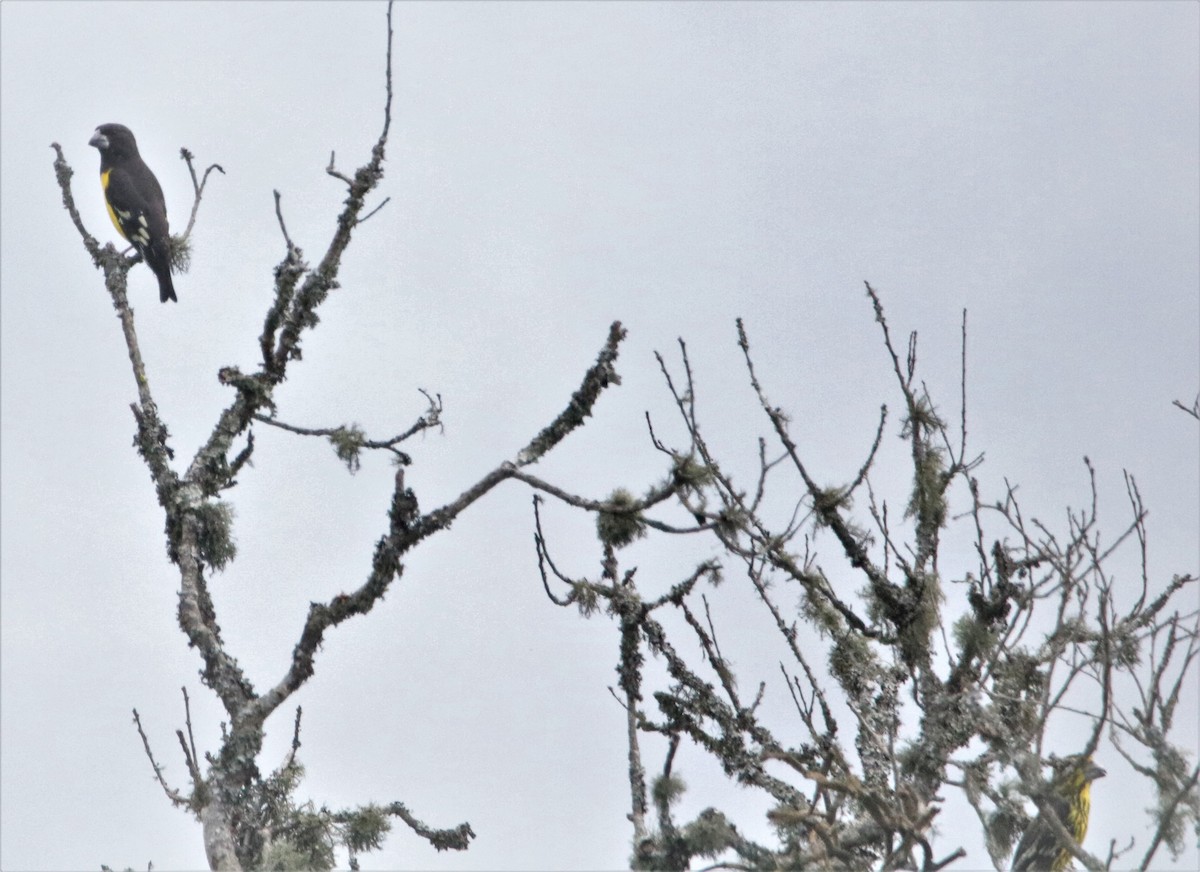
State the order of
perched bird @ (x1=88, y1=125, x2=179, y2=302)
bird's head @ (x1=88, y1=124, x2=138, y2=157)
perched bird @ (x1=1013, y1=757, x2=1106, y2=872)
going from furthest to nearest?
bird's head @ (x1=88, y1=124, x2=138, y2=157), perched bird @ (x1=88, y1=125, x2=179, y2=302), perched bird @ (x1=1013, y1=757, x2=1106, y2=872)

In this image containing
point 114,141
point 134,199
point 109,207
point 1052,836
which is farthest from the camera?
point 114,141

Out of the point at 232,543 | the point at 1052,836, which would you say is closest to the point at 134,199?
the point at 232,543

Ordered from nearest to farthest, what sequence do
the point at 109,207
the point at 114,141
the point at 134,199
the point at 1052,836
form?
the point at 1052,836 < the point at 134,199 < the point at 109,207 < the point at 114,141

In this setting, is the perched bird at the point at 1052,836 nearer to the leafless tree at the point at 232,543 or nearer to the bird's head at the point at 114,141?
the leafless tree at the point at 232,543

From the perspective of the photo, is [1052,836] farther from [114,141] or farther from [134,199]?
[114,141]

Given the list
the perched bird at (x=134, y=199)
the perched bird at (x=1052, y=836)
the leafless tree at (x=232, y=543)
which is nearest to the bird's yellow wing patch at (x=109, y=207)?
the perched bird at (x=134, y=199)

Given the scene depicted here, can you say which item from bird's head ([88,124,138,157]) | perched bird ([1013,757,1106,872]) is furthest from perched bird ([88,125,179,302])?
perched bird ([1013,757,1106,872])

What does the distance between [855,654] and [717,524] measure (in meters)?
1.35

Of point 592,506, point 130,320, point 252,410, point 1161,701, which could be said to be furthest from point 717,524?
point 130,320

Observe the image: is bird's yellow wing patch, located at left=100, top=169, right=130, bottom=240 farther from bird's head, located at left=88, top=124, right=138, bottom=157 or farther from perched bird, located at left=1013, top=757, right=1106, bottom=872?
perched bird, located at left=1013, top=757, right=1106, bottom=872

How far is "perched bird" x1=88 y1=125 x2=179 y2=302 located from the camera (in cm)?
930

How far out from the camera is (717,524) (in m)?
5.91

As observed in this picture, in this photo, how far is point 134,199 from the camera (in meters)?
10.3

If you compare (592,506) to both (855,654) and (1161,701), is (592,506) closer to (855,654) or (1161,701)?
(855,654)
